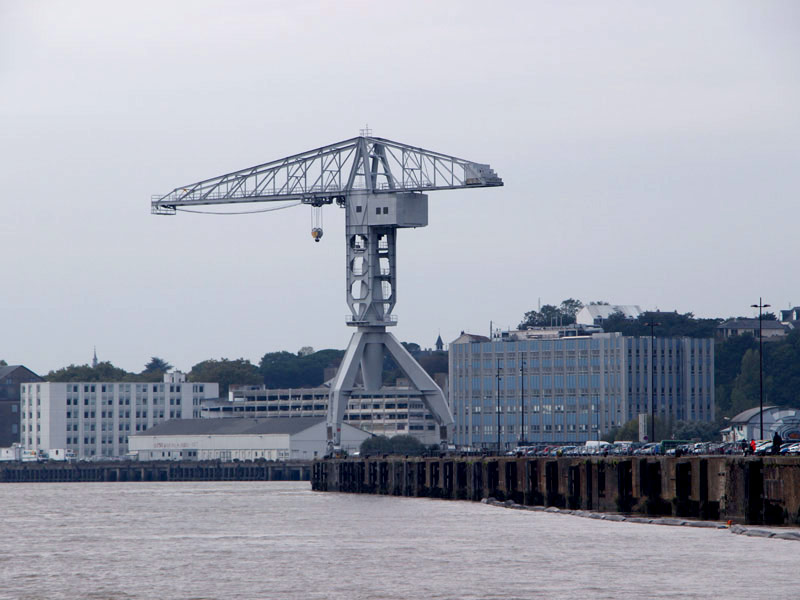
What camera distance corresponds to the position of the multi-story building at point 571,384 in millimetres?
141000

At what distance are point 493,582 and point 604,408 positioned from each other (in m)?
110

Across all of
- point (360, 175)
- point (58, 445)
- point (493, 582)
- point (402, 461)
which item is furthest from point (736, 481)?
point (58, 445)

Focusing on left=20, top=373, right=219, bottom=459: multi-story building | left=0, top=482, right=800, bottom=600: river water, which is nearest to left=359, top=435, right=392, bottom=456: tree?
left=20, top=373, right=219, bottom=459: multi-story building

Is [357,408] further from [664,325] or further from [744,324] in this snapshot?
[744,324]

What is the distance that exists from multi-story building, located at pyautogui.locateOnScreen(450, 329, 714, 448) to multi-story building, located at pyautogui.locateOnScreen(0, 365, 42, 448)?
2373 inches

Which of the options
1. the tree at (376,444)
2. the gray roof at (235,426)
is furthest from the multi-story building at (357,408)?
the tree at (376,444)

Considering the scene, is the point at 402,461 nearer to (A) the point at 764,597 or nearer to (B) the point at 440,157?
(B) the point at 440,157

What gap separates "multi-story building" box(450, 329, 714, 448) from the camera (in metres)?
141

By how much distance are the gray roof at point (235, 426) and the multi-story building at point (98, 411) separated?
9.42 meters

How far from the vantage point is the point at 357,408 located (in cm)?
16850

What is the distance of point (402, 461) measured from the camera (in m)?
81.1

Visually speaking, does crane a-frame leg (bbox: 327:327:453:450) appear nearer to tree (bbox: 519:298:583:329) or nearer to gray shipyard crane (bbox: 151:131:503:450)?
gray shipyard crane (bbox: 151:131:503:450)

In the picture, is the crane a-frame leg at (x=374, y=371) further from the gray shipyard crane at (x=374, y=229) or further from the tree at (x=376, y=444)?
the tree at (x=376, y=444)

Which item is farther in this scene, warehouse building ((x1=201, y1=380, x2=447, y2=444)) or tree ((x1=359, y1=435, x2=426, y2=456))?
warehouse building ((x1=201, y1=380, x2=447, y2=444))
